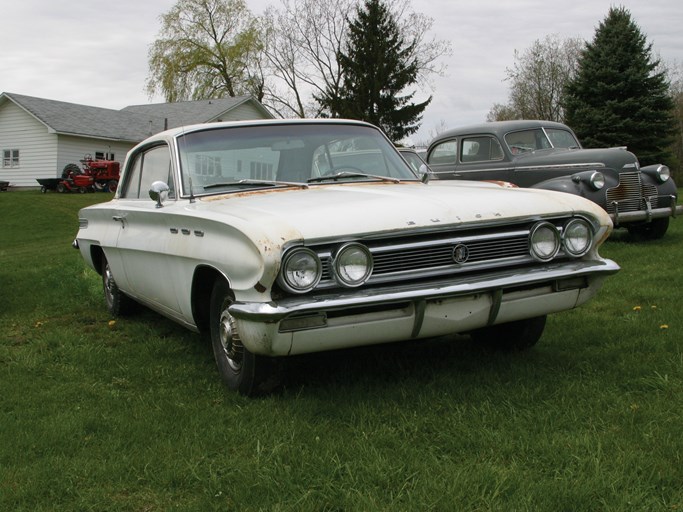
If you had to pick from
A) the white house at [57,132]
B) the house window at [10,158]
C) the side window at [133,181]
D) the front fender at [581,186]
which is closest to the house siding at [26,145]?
the white house at [57,132]

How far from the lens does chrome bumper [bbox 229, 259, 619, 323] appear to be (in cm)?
322

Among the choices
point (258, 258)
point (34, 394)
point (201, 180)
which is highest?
point (201, 180)

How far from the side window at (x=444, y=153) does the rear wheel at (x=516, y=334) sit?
6.64m

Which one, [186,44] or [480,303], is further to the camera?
[186,44]

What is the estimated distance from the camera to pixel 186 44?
159ft

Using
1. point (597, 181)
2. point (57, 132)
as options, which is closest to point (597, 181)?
point (597, 181)

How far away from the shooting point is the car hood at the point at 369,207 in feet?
11.0

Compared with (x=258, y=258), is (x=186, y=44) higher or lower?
higher

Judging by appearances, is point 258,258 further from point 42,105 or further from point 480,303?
point 42,105

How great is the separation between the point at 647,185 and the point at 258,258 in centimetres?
799

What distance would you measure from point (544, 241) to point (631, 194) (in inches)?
255

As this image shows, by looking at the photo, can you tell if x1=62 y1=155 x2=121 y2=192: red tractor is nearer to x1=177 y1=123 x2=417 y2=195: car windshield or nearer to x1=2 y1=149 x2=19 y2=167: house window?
x1=2 y1=149 x2=19 y2=167: house window

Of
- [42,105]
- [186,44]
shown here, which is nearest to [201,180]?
[42,105]

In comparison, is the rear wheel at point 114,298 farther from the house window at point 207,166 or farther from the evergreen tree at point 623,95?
the evergreen tree at point 623,95
